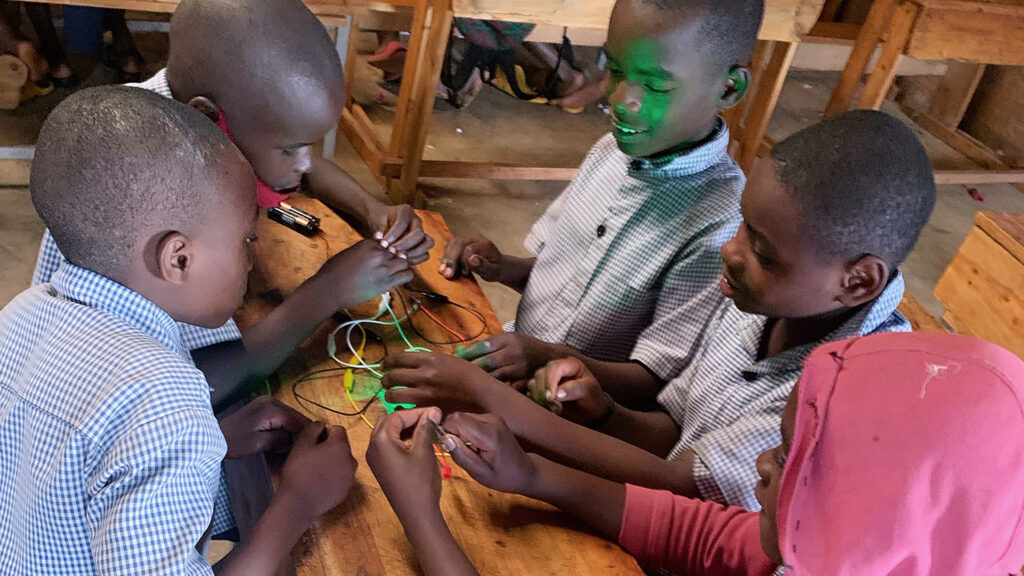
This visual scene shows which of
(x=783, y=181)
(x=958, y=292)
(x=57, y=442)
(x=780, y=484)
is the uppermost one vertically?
(x=783, y=181)

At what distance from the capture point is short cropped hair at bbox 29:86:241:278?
1.03 m

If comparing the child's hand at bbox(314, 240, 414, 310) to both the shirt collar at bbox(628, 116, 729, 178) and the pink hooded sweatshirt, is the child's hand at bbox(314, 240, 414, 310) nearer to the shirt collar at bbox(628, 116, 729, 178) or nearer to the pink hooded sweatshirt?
the shirt collar at bbox(628, 116, 729, 178)

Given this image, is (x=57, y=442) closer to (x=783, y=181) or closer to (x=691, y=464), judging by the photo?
(x=691, y=464)

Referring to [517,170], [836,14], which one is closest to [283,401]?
[517,170]

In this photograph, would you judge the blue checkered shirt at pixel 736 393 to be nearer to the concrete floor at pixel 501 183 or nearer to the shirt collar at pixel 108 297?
the shirt collar at pixel 108 297

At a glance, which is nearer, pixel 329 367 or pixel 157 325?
pixel 157 325

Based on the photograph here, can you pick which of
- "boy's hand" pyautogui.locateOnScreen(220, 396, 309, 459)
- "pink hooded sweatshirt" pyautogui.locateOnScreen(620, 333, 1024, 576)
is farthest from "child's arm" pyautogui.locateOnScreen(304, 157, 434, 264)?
"pink hooded sweatshirt" pyautogui.locateOnScreen(620, 333, 1024, 576)

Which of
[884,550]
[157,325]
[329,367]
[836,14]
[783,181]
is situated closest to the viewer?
[884,550]

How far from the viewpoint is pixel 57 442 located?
972mm

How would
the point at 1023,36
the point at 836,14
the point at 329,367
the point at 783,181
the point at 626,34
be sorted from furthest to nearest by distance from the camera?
the point at 836,14, the point at 1023,36, the point at 626,34, the point at 329,367, the point at 783,181

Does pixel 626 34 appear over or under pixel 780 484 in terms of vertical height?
over

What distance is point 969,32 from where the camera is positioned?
145 inches

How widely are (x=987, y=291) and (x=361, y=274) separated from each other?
2.50 metres

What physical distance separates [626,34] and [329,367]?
2.85ft
